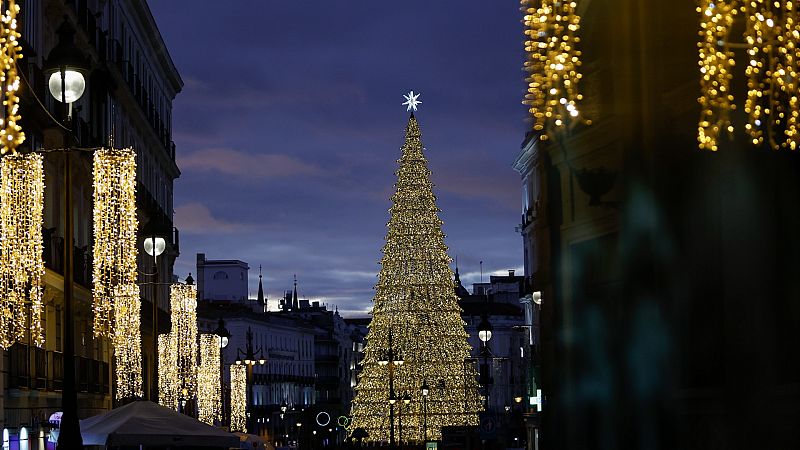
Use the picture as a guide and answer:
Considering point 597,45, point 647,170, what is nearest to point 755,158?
point 647,170

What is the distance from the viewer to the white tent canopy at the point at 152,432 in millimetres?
22859

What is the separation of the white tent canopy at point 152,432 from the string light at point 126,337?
6468 mm

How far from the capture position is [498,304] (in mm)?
183750

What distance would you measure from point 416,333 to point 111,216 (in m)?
50.7

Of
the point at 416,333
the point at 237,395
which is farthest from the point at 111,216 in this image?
the point at 416,333

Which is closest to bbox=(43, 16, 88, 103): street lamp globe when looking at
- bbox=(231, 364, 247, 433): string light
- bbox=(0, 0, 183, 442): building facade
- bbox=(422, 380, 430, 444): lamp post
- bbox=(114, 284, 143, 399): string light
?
bbox=(0, 0, 183, 442): building facade

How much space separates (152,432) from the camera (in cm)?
2308

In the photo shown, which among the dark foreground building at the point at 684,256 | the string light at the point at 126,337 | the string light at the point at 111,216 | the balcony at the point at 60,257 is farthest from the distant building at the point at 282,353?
the dark foreground building at the point at 684,256

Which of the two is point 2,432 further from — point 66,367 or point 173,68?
point 173,68

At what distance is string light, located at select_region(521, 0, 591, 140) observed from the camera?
1205 cm

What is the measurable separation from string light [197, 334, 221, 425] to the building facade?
3.01 m

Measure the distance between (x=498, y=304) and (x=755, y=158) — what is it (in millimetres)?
170676

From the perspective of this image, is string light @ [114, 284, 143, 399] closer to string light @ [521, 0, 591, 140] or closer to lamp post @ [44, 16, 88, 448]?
lamp post @ [44, 16, 88, 448]

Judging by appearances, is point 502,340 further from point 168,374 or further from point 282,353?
point 168,374
